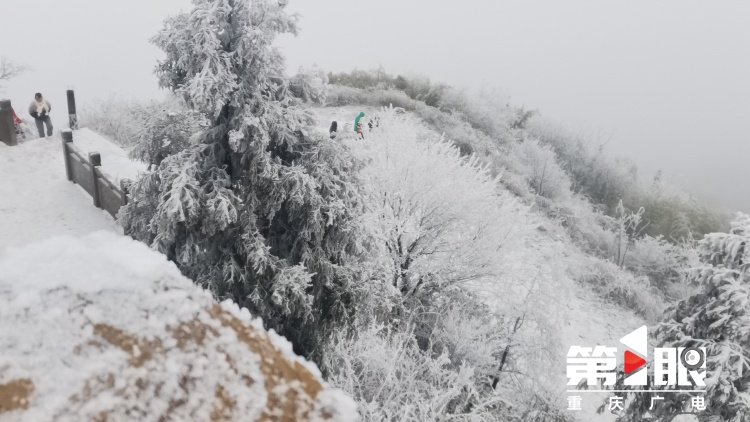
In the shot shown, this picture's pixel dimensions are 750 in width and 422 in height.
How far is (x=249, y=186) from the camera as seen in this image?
8.16 metres

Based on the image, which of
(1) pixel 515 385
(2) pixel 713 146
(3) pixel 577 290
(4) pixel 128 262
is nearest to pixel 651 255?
(3) pixel 577 290

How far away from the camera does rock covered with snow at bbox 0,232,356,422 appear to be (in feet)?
3.87

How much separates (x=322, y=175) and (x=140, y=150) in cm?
298

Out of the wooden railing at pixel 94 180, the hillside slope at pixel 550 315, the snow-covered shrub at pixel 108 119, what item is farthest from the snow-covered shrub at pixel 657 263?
the snow-covered shrub at pixel 108 119

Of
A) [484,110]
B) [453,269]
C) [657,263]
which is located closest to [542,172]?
[484,110]

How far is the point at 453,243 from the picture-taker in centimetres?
1283

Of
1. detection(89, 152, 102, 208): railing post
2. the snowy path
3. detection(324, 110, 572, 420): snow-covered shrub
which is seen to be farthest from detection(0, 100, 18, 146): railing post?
detection(324, 110, 572, 420): snow-covered shrub

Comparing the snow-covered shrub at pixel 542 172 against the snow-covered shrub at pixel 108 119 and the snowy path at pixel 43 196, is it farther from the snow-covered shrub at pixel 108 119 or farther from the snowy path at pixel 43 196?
the snowy path at pixel 43 196

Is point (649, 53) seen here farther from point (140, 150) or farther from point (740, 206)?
point (140, 150)

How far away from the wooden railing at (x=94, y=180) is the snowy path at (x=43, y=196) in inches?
9.6

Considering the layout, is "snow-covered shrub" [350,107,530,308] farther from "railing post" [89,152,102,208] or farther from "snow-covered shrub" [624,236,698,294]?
"snow-covered shrub" [624,236,698,294]

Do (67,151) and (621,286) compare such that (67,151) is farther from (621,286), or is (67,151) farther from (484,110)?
(484,110)

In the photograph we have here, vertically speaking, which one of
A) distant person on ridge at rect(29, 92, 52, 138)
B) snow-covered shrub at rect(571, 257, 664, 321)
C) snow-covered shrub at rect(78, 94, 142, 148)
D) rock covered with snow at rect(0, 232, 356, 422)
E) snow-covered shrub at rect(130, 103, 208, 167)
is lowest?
snow-covered shrub at rect(571, 257, 664, 321)

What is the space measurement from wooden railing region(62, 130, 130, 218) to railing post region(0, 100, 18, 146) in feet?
8.74
